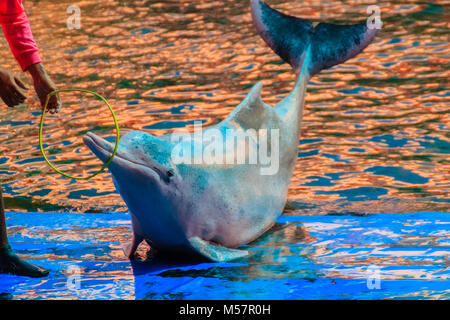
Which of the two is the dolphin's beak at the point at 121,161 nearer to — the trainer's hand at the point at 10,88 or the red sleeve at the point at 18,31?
the trainer's hand at the point at 10,88

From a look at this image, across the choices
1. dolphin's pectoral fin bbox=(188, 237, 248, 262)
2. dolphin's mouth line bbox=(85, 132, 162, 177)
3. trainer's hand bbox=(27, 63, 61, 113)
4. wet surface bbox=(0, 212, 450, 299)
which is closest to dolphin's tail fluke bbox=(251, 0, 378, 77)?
wet surface bbox=(0, 212, 450, 299)

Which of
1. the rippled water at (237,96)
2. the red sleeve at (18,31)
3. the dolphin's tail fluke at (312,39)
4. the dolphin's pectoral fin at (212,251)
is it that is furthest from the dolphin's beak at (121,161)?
the dolphin's tail fluke at (312,39)

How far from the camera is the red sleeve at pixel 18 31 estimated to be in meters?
4.40

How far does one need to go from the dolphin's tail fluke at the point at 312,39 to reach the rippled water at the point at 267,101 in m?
1.20

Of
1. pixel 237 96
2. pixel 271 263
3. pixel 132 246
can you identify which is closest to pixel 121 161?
pixel 132 246

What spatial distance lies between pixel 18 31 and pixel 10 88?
0.36 m

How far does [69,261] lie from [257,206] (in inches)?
54.6

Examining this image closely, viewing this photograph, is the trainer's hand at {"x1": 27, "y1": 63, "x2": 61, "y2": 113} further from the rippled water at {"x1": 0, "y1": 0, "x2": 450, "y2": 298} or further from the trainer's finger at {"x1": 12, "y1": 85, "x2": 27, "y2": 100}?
the rippled water at {"x1": 0, "y1": 0, "x2": 450, "y2": 298}

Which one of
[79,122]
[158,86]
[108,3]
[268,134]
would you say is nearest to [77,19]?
[108,3]

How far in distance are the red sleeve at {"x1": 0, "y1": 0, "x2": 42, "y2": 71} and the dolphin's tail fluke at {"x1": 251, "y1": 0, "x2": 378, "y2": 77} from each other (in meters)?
2.75

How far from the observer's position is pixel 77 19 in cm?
1540

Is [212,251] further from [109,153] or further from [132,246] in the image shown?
[109,153]

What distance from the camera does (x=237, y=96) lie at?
9914 mm

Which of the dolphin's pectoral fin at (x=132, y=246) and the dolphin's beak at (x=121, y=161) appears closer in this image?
the dolphin's beak at (x=121, y=161)
